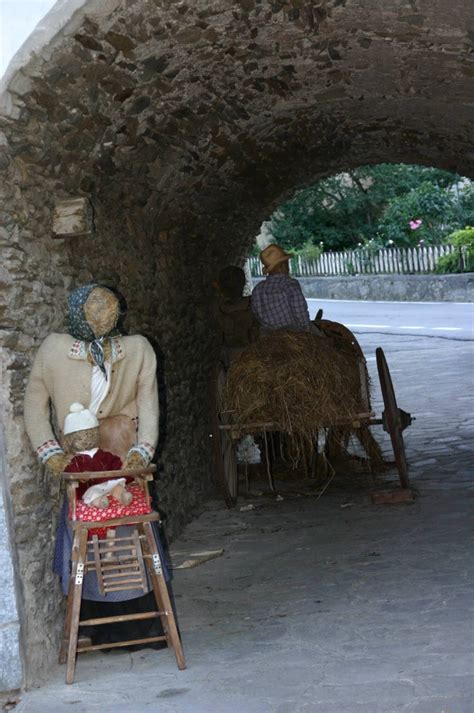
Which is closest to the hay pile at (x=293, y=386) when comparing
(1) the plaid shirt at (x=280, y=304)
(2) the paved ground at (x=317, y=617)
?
(1) the plaid shirt at (x=280, y=304)

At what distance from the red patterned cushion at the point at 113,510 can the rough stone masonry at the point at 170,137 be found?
1.02 feet

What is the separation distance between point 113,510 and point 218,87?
2.81 m

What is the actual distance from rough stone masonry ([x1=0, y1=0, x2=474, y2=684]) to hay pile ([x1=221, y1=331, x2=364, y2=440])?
2.05 feet

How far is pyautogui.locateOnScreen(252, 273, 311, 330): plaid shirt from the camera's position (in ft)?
27.0

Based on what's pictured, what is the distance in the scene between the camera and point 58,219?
5.46m

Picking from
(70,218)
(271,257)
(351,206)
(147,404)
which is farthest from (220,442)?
(351,206)

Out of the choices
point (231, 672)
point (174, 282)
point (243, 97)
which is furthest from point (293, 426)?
point (231, 672)

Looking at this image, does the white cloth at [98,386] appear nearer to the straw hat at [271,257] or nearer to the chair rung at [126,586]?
the chair rung at [126,586]

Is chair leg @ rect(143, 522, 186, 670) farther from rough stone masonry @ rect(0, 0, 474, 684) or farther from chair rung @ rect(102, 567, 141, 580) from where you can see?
rough stone masonry @ rect(0, 0, 474, 684)

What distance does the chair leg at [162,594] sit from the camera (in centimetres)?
477

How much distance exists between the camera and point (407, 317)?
2311 cm

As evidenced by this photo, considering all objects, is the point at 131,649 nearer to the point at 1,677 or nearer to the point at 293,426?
the point at 1,677

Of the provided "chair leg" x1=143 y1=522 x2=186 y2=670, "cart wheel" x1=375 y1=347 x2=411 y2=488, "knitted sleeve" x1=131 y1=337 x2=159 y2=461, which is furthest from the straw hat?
"chair leg" x1=143 y1=522 x2=186 y2=670

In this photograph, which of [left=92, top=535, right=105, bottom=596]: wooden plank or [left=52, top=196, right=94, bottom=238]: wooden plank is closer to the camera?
[left=92, top=535, right=105, bottom=596]: wooden plank
